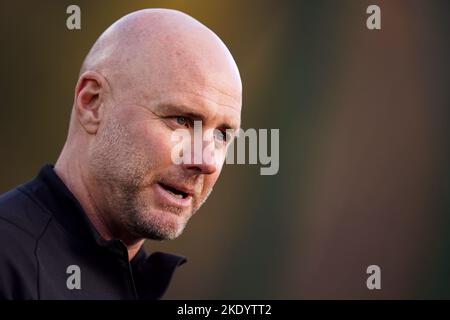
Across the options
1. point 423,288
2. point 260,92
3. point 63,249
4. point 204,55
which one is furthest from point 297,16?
point 63,249

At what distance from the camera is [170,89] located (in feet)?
4.30

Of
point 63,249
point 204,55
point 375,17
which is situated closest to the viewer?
point 63,249

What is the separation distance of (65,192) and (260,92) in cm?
258

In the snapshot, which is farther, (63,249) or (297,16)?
(297,16)

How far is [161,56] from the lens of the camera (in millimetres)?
1335

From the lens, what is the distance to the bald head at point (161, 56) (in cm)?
132

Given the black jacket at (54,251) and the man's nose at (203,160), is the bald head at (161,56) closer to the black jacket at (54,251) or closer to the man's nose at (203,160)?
the man's nose at (203,160)

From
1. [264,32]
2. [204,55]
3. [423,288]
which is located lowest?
[423,288]

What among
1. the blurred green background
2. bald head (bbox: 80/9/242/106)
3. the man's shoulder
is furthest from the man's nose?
the blurred green background

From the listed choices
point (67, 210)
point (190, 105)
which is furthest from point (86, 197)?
point (190, 105)

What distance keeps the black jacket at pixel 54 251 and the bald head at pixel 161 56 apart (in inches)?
10.1

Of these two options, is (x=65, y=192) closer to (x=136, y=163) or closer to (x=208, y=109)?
(x=136, y=163)

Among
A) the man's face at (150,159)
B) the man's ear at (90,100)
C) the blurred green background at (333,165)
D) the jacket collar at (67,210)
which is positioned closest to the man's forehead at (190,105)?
the man's face at (150,159)

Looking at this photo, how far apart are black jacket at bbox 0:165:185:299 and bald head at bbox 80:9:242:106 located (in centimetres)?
26
